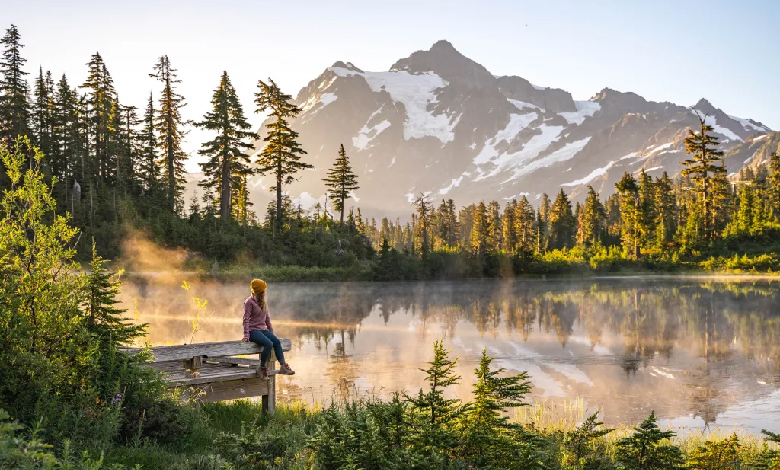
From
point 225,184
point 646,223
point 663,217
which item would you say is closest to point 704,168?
point 646,223

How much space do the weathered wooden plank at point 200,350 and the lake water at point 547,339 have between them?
267 mm

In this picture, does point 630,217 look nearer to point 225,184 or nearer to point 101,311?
point 225,184

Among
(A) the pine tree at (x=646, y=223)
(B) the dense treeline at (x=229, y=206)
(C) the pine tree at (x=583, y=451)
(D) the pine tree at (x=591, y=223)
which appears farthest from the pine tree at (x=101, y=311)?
(D) the pine tree at (x=591, y=223)

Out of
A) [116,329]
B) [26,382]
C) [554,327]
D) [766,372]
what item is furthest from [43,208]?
[554,327]

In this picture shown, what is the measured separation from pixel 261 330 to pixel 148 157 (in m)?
51.8

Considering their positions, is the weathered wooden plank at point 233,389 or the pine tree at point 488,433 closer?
the pine tree at point 488,433

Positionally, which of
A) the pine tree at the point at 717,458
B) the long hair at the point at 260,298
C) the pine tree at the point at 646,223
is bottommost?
the pine tree at the point at 717,458

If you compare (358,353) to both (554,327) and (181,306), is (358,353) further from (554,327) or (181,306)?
(181,306)

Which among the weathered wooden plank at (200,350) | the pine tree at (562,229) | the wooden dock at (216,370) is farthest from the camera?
the pine tree at (562,229)

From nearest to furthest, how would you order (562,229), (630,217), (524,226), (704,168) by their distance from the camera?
1. (704,168)
2. (630,217)
3. (524,226)
4. (562,229)

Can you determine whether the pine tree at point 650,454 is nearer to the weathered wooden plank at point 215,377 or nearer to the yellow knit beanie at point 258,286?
the weathered wooden plank at point 215,377

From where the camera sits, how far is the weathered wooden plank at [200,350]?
8.63 meters

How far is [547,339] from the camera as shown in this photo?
23.2 meters

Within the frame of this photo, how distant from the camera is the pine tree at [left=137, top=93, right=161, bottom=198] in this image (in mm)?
54125
